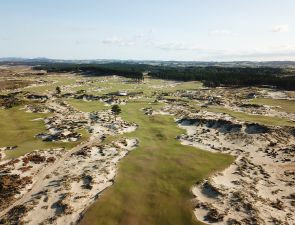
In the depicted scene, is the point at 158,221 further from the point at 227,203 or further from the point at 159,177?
the point at 159,177

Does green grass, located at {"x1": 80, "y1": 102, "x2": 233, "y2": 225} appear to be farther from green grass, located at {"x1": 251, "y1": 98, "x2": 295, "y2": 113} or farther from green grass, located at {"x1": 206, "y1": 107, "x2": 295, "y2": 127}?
green grass, located at {"x1": 251, "y1": 98, "x2": 295, "y2": 113}

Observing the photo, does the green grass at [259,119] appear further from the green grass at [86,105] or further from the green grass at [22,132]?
the green grass at [22,132]

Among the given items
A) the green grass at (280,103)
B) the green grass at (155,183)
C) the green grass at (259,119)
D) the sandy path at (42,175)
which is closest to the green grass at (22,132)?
the sandy path at (42,175)

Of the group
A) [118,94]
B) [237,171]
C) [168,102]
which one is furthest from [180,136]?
[118,94]

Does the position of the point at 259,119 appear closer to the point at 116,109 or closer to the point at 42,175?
the point at 116,109

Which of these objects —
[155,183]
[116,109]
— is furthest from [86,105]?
[155,183]
